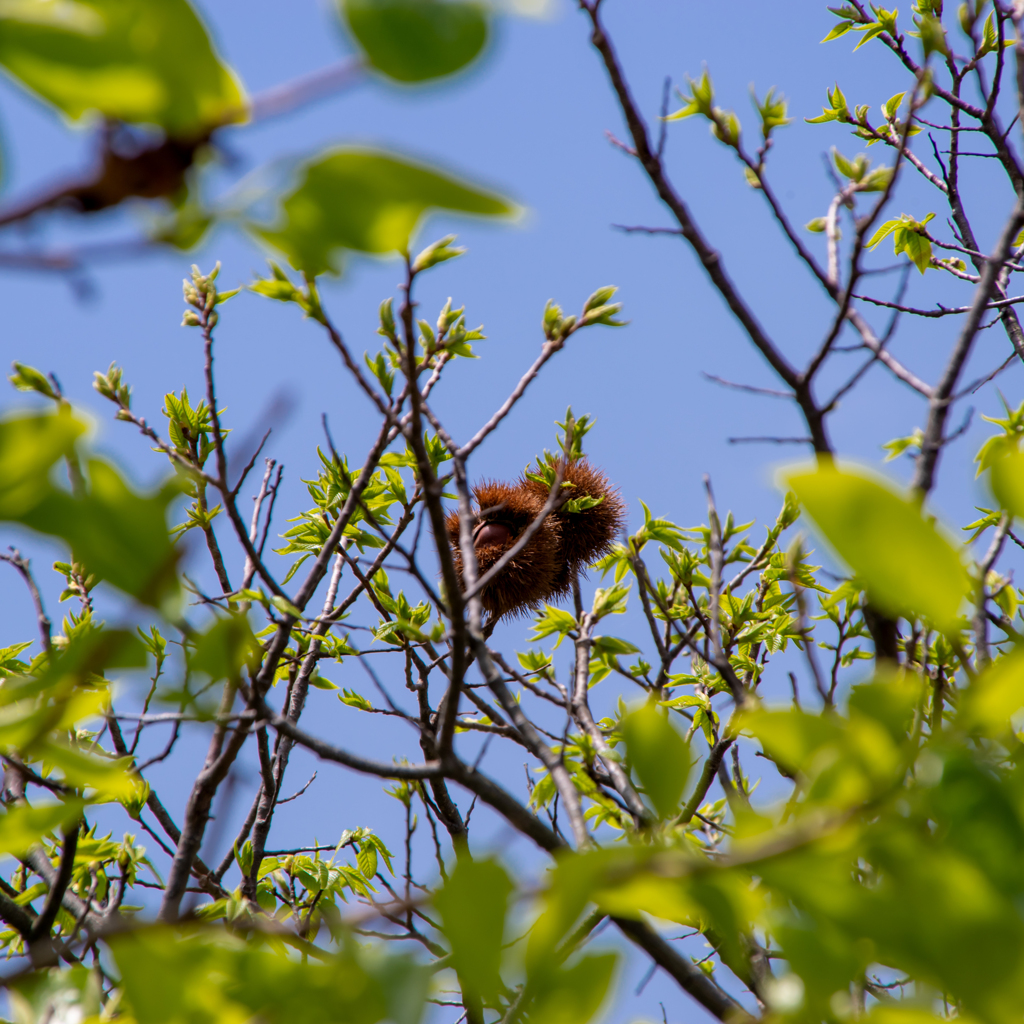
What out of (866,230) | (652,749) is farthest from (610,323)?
(652,749)

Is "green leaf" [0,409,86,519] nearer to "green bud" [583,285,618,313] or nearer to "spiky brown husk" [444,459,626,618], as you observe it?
"green bud" [583,285,618,313]

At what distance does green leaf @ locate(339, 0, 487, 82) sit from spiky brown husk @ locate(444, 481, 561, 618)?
277 cm

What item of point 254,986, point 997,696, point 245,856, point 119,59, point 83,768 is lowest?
point 997,696

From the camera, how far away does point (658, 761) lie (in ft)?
1.97

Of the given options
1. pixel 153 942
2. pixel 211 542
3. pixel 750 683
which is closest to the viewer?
pixel 153 942

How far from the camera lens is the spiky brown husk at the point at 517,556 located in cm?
330

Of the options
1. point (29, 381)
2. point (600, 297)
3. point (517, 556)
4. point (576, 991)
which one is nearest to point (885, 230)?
point (600, 297)

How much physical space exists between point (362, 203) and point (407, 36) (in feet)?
0.29

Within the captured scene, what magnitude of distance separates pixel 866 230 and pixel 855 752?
107 cm

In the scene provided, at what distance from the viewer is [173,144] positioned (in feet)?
1.59

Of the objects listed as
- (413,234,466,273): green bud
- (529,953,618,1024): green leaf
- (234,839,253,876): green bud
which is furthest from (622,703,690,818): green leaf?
(234,839,253,876): green bud

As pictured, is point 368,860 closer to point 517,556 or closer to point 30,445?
point 517,556

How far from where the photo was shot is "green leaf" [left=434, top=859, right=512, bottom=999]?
1.74 feet

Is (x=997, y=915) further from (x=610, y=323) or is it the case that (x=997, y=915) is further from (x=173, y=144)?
(x=610, y=323)
